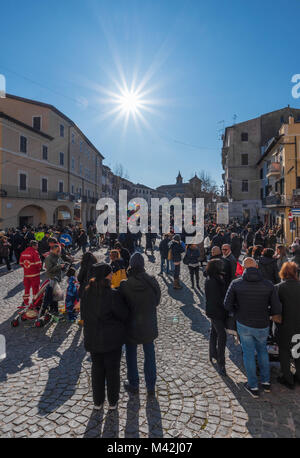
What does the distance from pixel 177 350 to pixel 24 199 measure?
76.9 feet

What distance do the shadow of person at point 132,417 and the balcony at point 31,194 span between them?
71.2 ft

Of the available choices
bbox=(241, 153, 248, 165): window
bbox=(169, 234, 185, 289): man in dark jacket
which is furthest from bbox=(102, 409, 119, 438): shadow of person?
bbox=(241, 153, 248, 165): window

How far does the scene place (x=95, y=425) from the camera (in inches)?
124

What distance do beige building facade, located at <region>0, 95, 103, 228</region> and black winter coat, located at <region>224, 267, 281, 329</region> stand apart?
1877 cm

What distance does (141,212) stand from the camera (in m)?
22.4

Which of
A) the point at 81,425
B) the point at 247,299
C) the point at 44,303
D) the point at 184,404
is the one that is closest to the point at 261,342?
the point at 247,299

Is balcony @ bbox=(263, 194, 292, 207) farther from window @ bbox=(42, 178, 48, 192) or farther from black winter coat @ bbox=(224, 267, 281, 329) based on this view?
window @ bbox=(42, 178, 48, 192)

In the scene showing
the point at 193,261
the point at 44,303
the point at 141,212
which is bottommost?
the point at 44,303

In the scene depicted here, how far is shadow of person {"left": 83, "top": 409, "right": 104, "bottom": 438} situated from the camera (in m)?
3.01

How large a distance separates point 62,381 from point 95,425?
1.10 m

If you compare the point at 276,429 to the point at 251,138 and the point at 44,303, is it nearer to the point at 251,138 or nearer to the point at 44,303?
the point at 44,303

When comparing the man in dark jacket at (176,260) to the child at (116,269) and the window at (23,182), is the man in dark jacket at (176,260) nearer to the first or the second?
the child at (116,269)

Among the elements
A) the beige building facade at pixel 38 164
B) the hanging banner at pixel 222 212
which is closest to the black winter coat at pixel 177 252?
the beige building facade at pixel 38 164

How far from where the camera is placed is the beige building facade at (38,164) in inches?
883
